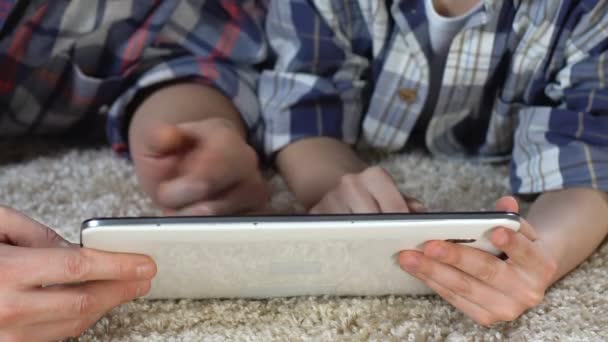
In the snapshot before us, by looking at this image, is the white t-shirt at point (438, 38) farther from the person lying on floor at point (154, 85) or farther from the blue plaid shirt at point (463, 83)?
the person lying on floor at point (154, 85)

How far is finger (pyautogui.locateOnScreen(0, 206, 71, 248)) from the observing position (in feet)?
1.60

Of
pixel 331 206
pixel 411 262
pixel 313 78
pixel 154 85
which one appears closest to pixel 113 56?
pixel 154 85

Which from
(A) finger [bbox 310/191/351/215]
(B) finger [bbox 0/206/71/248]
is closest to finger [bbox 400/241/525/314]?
(A) finger [bbox 310/191/351/215]

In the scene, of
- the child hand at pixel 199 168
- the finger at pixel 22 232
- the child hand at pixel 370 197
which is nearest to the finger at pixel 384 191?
the child hand at pixel 370 197

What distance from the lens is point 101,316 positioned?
0.51 metres

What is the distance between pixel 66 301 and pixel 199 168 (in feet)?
0.60

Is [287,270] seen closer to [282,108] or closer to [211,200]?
[211,200]

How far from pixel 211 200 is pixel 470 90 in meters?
0.28

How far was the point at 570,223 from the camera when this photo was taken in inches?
24.0

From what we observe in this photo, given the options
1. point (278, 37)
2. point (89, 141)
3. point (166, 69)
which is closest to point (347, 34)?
point (278, 37)

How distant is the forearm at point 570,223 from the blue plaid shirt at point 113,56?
287 millimetres

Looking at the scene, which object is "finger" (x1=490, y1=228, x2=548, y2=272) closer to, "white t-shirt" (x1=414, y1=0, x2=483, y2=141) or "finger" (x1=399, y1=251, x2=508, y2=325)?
"finger" (x1=399, y1=251, x2=508, y2=325)

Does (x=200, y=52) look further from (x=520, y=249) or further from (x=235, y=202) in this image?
(x=520, y=249)

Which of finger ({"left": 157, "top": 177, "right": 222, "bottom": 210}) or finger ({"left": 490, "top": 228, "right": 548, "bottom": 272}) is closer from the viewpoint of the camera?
finger ({"left": 490, "top": 228, "right": 548, "bottom": 272})
